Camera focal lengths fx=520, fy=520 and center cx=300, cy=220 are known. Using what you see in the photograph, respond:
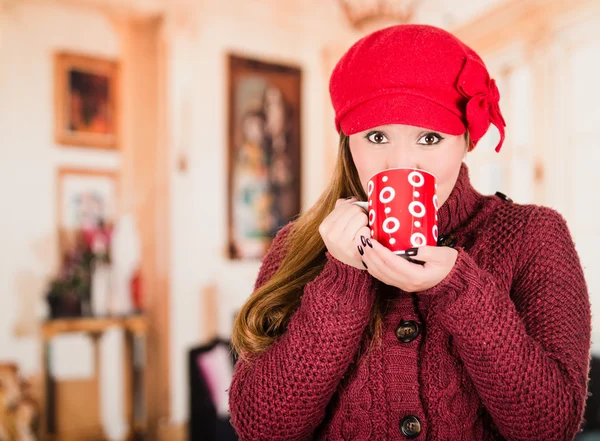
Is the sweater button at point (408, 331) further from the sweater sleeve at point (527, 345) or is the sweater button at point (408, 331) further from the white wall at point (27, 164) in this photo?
the white wall at point (27, 164)

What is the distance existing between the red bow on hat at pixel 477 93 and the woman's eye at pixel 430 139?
0.15 feet

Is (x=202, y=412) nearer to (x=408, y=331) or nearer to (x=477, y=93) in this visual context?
(x=408, y=331)

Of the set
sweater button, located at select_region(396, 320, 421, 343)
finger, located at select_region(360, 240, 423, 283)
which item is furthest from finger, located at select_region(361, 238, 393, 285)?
sweater button, located at select_region(396, 320, 421, 343)

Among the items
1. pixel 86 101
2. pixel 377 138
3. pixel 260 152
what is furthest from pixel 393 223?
pixel 86 101

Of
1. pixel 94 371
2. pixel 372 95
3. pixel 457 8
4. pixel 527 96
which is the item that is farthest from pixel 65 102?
pixel 372 95

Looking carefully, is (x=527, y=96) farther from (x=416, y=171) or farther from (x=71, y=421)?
(x=71, y=421)

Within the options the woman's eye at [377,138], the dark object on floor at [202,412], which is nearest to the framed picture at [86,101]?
the dark object on floor at [202,412]

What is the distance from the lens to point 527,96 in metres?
3.20

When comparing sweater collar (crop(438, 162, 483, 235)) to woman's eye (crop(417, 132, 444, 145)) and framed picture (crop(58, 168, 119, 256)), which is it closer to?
woman's eye (crop(417, 132, 444, 145))

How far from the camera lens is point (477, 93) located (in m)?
0.66

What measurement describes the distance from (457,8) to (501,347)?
338cm

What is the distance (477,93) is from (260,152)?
3207 millimetres

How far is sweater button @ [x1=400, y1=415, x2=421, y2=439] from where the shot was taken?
2.14 feet

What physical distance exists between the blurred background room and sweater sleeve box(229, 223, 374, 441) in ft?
8.77
